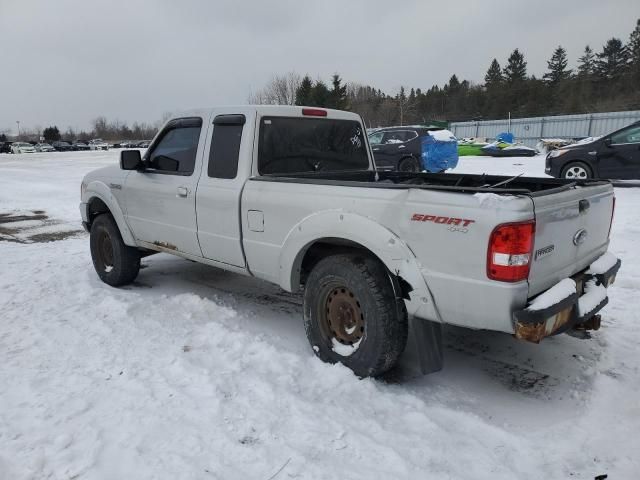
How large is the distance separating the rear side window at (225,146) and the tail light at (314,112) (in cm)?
62

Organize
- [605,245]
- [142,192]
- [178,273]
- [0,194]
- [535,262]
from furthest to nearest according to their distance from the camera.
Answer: [0,194] → [178,273] → [142,192] → [605,245] → [535,262]

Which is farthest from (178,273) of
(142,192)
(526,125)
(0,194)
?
(526,125)

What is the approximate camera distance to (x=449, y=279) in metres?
2.82

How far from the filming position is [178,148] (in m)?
4.84

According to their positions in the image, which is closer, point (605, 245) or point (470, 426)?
point (470, 426)

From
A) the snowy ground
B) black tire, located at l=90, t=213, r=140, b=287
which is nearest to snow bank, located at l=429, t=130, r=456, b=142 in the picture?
the snowy ground

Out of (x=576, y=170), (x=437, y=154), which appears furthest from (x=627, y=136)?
(x=437, y=154)

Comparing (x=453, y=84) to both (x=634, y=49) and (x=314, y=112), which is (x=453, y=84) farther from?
(x=314, y=112)

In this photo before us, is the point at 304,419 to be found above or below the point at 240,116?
below

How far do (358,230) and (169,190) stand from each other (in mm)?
2301

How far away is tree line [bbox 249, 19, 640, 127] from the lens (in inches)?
2080

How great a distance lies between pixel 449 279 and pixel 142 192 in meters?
3.48

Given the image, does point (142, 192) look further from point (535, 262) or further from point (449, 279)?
point (535, 262)

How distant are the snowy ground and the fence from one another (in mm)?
33576
